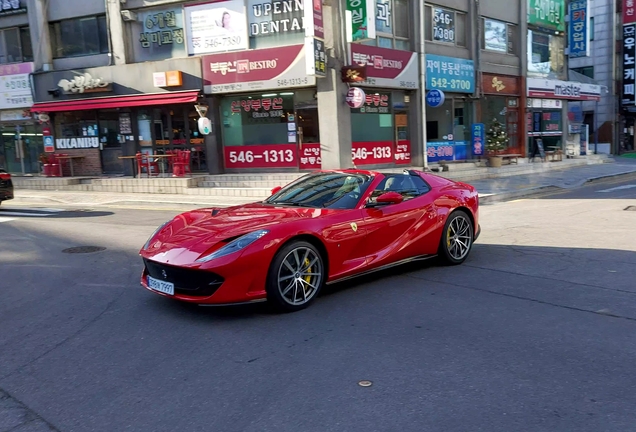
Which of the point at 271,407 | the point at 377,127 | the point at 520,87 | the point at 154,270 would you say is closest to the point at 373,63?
the point at 377,127

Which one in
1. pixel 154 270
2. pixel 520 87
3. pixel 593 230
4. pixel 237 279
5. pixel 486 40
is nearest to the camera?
pixel 237 279

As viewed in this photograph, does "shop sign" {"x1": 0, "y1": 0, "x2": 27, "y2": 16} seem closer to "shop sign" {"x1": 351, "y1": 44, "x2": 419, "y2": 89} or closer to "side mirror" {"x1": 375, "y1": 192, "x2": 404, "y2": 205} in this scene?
"shop sign" {"x1": 351, "y1": 44, "x2": 419, "y2": 89}

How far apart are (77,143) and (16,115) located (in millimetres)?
4120

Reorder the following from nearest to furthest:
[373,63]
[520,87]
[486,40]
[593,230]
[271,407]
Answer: [271,407]
[593,230]
[373,63]
[486,40]
[520,87]

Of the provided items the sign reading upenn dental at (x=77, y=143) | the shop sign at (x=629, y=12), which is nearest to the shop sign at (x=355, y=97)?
the sign reading upenn dental at (x=77, y=143)

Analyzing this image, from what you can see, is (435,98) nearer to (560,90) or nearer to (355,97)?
(355,97)

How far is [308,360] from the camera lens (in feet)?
14.5

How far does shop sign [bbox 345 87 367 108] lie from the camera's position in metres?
17.7

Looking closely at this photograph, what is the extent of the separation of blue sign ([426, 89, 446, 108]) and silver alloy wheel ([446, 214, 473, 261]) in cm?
1416

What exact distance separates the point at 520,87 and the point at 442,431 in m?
25.4

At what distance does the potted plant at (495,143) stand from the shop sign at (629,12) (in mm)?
22036

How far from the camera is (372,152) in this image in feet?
64.8

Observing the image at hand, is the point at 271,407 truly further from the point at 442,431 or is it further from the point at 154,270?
the point at 154,270

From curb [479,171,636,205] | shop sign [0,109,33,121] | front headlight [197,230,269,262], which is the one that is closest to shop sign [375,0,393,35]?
curb [479,171,636,205]
